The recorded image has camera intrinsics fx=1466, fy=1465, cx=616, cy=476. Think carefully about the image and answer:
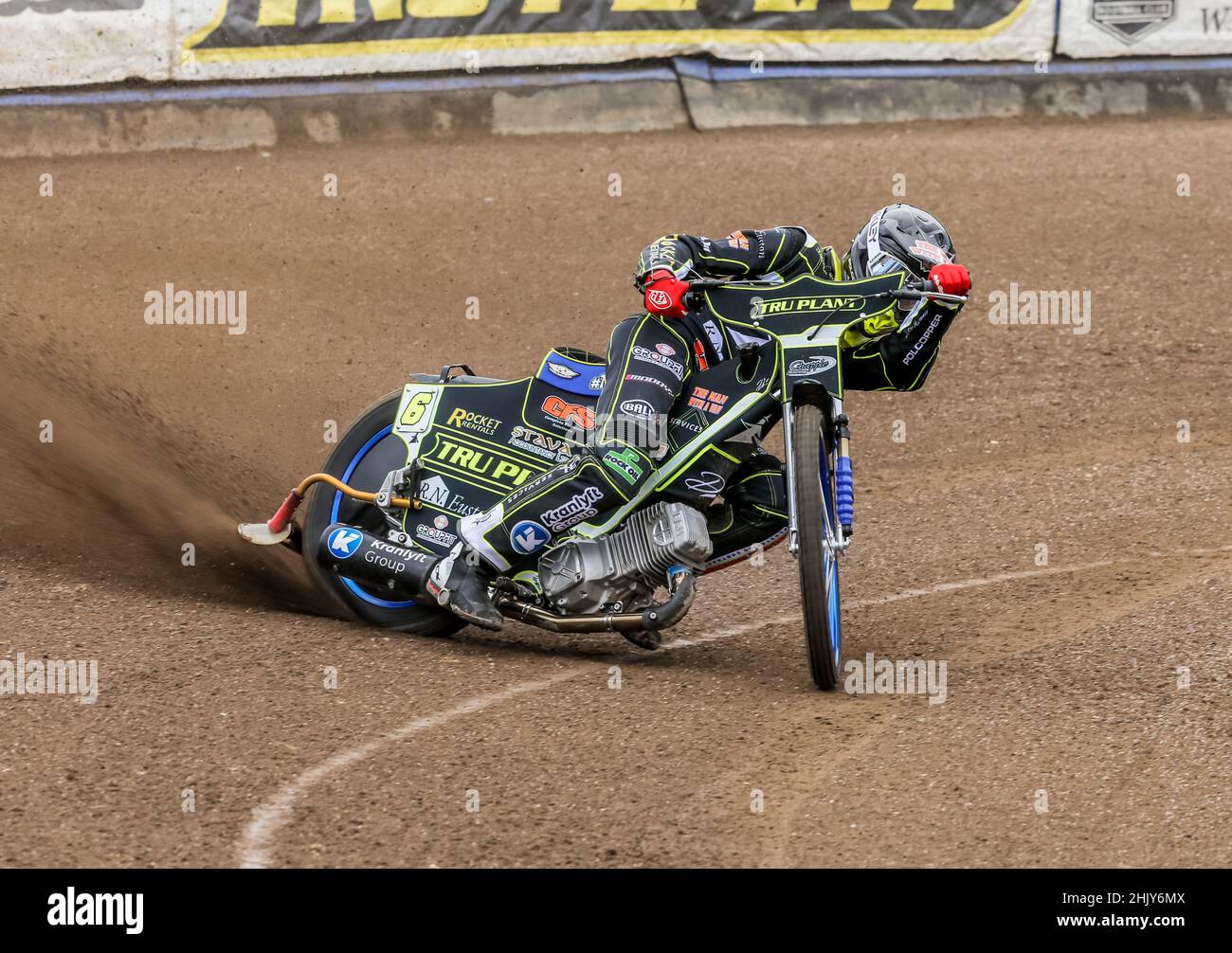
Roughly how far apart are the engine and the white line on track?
0.99ft

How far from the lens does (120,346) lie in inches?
412

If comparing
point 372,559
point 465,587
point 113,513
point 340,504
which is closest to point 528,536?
point 465,587

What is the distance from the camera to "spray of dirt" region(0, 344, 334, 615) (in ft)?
22.1

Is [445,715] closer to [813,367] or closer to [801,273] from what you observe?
[813,367]

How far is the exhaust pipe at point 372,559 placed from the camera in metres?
6.32

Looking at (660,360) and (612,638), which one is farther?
(612,638)

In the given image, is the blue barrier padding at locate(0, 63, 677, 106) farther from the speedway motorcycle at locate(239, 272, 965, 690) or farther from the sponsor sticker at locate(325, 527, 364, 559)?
the sponsor sticker at locate(325, 527, 364, 559)

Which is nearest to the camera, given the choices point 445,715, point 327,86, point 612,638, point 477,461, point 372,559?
point 445,715

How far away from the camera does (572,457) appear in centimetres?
649

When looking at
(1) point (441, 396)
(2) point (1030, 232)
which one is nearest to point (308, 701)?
(1) point (441, 396)

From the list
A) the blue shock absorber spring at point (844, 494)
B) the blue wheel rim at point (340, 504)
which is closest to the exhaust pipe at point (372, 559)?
the blue wheel rim at point (340, 504)

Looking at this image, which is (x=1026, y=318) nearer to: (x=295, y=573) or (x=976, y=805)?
(x=295, y=573)

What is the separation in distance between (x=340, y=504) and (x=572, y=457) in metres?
1.14

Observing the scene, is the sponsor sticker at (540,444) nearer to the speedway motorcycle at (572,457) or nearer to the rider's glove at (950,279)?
the speedway motorcycle at (572,457)
